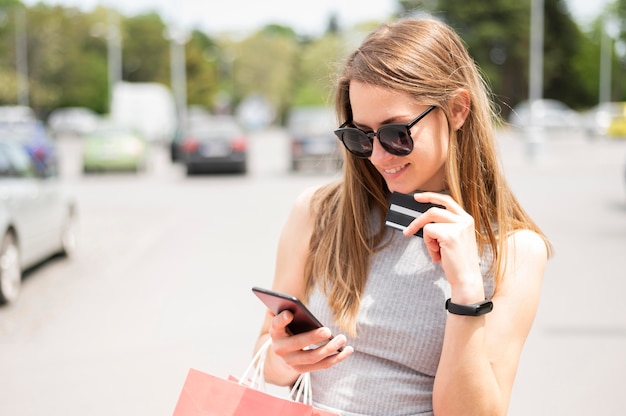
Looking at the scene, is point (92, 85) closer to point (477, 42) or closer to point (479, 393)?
point (477, 42)

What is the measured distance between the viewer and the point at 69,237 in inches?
416

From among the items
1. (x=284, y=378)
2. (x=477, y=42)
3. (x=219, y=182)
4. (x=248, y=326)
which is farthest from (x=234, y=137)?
(x=477, y=42)

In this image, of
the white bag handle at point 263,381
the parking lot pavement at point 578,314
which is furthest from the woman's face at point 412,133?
the parking lot pavement at point 578,314

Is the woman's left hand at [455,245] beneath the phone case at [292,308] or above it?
above

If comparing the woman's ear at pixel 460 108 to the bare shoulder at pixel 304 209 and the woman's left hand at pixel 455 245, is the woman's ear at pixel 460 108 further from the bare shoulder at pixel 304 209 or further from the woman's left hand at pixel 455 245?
the bare shoulder at pixel 304 209

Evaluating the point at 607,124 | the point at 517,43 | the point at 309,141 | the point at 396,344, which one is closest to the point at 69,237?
the point at 396,344

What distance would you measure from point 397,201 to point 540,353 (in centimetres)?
438

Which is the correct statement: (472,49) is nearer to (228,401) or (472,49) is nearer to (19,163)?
(19,163)

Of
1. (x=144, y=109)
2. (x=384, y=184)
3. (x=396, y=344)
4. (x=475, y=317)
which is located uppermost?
(x=144, y=109)

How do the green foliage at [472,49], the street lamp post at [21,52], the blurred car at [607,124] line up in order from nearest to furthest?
the blurred car at [607,124], the green foliage at [472,49], the street lamp post at [21,52]

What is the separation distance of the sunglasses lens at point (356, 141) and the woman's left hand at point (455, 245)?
1.00ft

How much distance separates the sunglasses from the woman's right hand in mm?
464

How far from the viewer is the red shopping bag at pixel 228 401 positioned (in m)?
Result: 1.82

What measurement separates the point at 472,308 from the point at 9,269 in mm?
6957
